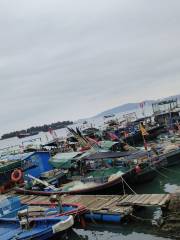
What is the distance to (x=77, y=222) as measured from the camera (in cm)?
1762

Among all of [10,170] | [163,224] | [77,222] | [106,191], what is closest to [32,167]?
[10,170]

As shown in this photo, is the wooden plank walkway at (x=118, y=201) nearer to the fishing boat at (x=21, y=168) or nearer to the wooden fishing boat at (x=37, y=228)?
the wooden fishing boat at (x=37, y=228)

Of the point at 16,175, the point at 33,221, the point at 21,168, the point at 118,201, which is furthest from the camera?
the point at 21,168

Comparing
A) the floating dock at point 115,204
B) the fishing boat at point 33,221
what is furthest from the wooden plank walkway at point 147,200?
the fishing boat at point 33,221

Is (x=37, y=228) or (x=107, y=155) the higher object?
(x=107, y=155)

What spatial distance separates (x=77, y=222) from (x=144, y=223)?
3.74 metres

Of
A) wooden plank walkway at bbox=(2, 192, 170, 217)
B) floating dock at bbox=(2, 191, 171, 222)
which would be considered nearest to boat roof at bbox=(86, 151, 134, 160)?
wooden plank walkway at bbox=(2, 192, 170, 217)

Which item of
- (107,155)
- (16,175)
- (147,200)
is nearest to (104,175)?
(107,155)

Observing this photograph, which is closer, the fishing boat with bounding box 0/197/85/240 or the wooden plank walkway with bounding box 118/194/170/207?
the fishing boat with bounding box 0/197/85/240

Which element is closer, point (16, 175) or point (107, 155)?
point (107, 155)

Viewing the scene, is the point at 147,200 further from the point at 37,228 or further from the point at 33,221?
the point at 33,221

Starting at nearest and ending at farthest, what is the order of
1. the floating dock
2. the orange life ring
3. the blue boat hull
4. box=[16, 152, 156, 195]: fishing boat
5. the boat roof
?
the blue boat hull < the floating dock < box=[16, 152, 156, 195]: fishing boat < the boat roof < the orange life ring

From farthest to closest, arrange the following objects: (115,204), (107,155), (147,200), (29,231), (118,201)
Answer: (107,155) → (118,201) → (115,204) → (147,200) → (29,231)

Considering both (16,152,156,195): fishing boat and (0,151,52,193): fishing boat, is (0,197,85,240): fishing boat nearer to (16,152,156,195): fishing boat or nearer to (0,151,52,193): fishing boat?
(16,152,156,195): fishing boat
